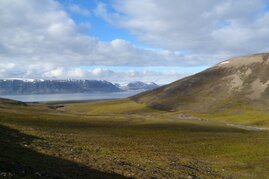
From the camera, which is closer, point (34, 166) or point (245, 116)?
point (34, 166)

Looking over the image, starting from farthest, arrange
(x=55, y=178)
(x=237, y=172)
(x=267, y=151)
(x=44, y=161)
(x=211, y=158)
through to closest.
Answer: (x=267, y=151) < (x=211, y=158) < (x=237, y=172) < (x=44, y=161) < (x=55, y=178)

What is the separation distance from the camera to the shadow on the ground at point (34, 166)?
1952 cm

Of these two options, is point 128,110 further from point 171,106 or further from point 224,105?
point 224,105

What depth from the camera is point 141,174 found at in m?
27.5

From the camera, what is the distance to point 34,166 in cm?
2245

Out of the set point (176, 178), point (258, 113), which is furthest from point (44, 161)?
point (258, 113)

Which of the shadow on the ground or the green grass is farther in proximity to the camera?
the green grass

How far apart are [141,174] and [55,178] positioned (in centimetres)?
861

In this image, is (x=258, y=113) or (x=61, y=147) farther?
(x=258, y=113)

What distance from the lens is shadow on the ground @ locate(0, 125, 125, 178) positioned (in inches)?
768

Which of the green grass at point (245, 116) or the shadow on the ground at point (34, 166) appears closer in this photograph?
the shadow on the ground at point (34, 166)

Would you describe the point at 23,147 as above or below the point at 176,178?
above

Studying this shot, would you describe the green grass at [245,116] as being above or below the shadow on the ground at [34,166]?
below

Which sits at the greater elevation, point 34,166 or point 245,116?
point 34,166
